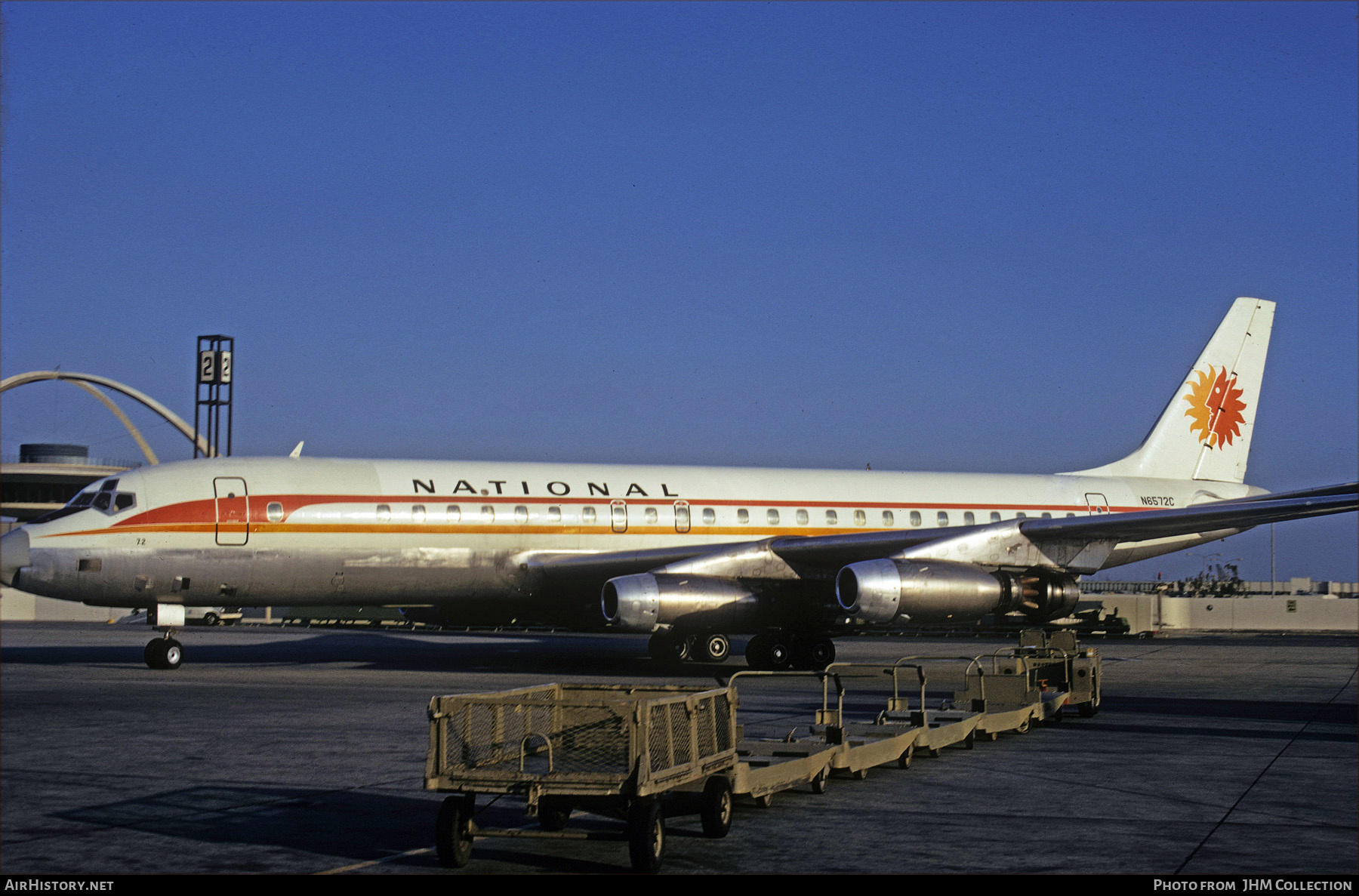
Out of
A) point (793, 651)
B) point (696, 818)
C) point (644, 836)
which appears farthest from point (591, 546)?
point (644, 836)

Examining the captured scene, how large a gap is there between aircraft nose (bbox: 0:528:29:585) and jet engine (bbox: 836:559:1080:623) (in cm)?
1444

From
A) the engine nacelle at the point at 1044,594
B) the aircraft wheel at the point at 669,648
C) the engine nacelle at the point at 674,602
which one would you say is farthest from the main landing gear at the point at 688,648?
the engine nacelle at the point at 1044,594

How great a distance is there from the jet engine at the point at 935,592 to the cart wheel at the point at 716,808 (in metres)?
13.6

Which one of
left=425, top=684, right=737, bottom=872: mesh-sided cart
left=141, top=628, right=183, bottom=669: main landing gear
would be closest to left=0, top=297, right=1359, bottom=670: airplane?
left=141, top=628, right=183, bottom=669: main landing gear

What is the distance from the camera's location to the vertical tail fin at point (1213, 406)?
32312 millimetres

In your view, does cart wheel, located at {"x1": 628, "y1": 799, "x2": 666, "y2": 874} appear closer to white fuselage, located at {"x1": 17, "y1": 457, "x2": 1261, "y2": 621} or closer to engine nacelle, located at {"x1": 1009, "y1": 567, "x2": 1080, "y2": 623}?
white fuselage, located at {"x1": 17, "y1": 457, "x2": 1261, "y2": 621}

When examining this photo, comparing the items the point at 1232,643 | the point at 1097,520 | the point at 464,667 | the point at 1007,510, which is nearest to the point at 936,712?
the point at 1097,520

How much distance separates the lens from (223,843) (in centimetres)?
839

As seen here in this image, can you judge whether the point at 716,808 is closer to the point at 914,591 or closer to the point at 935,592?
the point at 914,591

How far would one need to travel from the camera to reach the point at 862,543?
24.1 meters

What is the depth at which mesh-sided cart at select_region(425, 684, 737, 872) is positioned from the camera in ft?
26.2
